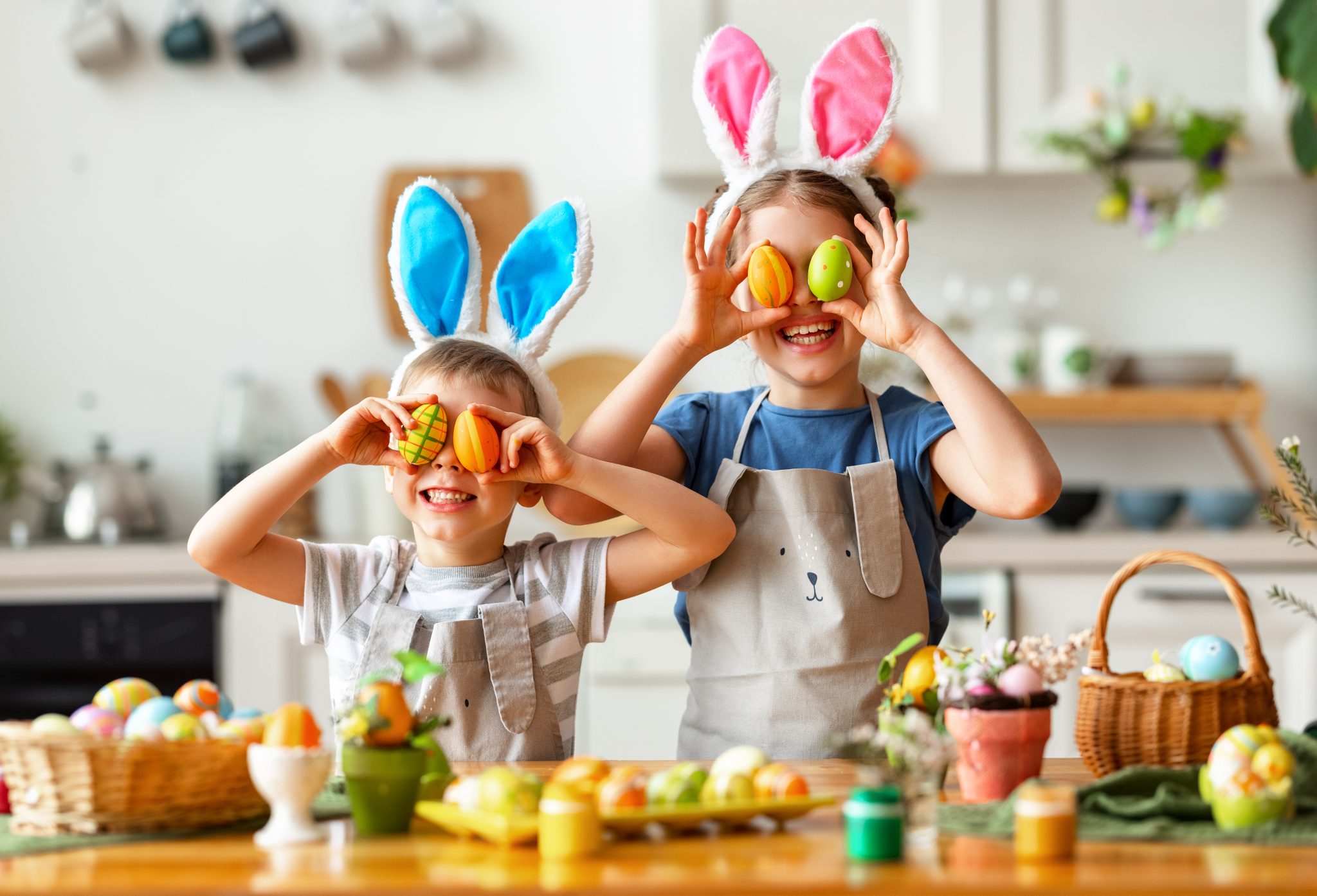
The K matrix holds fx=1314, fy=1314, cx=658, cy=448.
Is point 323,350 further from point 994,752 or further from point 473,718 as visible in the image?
point 994,752

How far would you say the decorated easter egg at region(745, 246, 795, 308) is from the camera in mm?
1280

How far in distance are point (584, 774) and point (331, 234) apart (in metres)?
2.50

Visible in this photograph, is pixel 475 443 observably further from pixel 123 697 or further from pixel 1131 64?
pixel 1131 64

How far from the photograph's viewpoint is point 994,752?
93 cm

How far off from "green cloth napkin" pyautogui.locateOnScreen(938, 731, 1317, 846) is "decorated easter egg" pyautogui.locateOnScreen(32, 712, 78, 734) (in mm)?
595

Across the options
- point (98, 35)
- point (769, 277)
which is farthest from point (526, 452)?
point (98, 35)

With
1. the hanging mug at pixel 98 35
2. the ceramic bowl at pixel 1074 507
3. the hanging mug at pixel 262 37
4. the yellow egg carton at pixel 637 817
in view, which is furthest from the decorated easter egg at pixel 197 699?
the hanging mug at pixel 98 35

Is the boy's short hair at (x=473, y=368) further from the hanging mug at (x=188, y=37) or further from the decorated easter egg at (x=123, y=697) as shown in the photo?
the hanging mug at (x=188, y=37)

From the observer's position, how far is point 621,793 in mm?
863

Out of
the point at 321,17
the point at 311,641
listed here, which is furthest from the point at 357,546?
the point at 321,17

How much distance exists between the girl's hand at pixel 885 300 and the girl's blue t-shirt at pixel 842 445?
0.11m

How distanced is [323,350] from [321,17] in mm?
790

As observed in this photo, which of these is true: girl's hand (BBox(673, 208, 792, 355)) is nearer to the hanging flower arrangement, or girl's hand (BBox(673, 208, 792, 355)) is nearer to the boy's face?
the boy's face

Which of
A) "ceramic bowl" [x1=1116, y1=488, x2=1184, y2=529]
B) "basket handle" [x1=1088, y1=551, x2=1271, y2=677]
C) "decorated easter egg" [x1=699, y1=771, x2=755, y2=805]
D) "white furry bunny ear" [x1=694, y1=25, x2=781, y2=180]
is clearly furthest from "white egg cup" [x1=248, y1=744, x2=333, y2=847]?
"ceramic bowl" [x1=1116, y1=488, x2=1184, y2=529]
